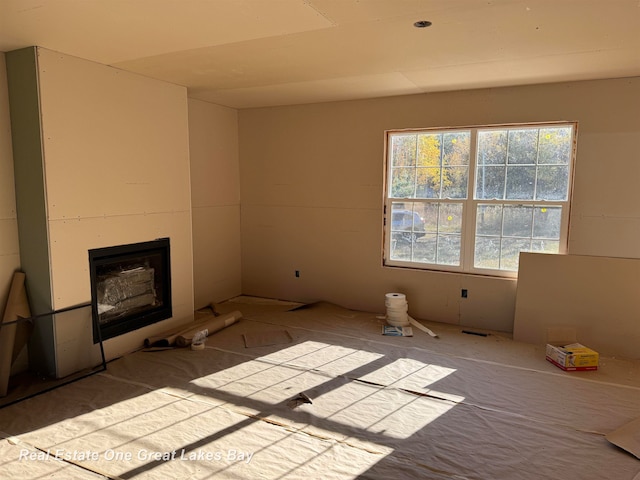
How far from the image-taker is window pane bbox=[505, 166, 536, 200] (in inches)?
176

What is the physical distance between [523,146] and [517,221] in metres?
0.76

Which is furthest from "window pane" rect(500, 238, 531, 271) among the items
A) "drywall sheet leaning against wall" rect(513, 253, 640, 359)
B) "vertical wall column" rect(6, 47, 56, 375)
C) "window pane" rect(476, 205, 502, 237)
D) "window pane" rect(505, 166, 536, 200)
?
"vertical wall column" rect(6, 47, 56, 375)

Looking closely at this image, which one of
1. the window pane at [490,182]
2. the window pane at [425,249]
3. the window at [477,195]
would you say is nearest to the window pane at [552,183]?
the window at [477,195]

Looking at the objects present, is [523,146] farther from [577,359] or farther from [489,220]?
[577,359]

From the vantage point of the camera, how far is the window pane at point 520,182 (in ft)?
14.7

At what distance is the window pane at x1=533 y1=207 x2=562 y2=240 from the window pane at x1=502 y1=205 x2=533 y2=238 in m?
0.06

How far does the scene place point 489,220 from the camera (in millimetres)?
4691

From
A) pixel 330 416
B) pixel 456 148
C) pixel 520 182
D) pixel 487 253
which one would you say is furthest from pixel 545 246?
pixel 330 416

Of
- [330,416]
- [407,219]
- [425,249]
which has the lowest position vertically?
[330,416]

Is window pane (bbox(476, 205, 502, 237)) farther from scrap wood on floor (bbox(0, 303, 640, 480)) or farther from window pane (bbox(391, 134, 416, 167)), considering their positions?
scrap wood on floor (bbox(0, 303, 640, 480))

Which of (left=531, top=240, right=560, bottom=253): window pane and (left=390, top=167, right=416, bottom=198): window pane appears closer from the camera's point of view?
(left=531, top=240, right=560, bottom=253): window pane

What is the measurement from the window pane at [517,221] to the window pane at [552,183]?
0.62ft

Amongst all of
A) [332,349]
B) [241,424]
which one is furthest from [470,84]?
[241,424]

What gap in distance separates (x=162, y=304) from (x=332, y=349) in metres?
1.78
